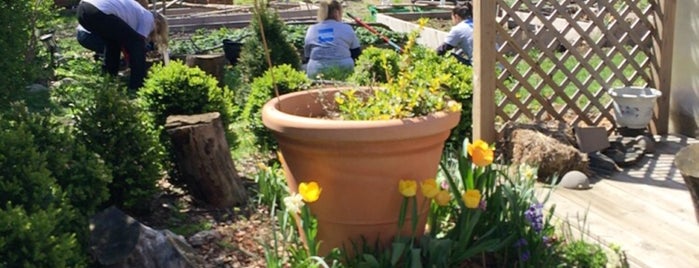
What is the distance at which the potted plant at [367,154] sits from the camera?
287cm

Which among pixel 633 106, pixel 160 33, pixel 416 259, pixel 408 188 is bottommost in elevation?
pixel 633 106

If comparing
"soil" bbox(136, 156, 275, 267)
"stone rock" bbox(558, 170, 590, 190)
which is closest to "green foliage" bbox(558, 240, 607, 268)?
"soil" bbox(136, 156, 275, 267)

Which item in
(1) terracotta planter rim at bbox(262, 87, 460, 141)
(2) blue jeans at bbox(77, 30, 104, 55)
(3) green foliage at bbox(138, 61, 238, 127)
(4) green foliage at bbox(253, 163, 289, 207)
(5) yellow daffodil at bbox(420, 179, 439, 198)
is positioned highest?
(1) terracotta planter rim at bbox(262, 87, 460, 141)

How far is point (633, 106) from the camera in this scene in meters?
5.32

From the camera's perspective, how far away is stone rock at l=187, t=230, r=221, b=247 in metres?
3.43

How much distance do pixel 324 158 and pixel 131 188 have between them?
3.69ft

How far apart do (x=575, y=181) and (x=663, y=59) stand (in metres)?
1.51

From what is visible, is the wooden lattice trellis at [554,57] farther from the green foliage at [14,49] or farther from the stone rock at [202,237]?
the green foliage at [14,49]

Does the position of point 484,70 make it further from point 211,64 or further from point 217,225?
point 211,64

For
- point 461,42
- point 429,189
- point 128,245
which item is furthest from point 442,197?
point 461,42

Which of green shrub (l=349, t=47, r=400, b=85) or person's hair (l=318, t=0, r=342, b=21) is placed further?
person's hair (l=318, t=0, r=342, b=21)

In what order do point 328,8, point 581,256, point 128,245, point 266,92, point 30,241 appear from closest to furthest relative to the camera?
point 30,241 → point 128,245 → point 581,256 → point 266,92 → point 328,8

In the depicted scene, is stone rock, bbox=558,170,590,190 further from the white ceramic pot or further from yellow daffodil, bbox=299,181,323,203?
yellow daffodil, bbox=299,181,323,203

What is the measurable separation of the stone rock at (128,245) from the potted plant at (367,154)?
21.6 inches
